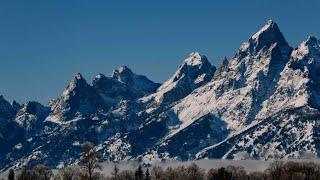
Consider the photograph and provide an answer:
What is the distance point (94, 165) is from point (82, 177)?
21.5 ft

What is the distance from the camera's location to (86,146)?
12669cm

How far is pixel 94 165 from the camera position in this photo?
12706 cm

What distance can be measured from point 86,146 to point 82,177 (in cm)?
832

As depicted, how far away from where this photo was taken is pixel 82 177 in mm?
132500

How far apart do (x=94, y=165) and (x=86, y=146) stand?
346 centimetres
